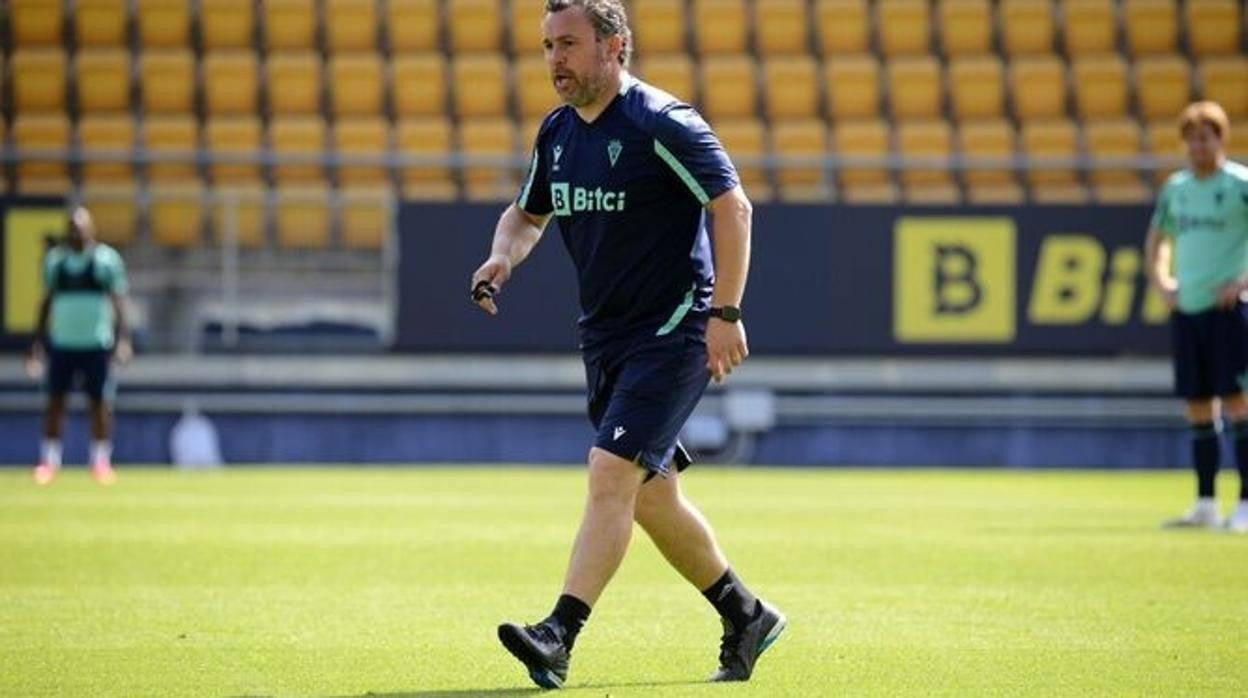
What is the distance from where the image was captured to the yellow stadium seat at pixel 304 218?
21047 millimetres

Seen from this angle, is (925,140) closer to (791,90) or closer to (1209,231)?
(791,90)

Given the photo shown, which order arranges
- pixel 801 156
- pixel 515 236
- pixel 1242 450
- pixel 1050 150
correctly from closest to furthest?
pixel 515 236 < pixel 1242 450 < pixel 801 156 < pixel 1050 150

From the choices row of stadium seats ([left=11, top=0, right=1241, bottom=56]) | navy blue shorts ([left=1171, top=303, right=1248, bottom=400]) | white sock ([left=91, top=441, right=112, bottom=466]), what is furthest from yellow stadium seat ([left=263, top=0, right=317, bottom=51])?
navy blue shorts ([left=1171, top=303, right=1248, bottom=400])

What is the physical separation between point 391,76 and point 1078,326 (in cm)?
758

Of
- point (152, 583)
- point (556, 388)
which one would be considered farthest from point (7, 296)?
point (152, 583)

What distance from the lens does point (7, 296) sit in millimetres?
21422

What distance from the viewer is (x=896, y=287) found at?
71.8 feet

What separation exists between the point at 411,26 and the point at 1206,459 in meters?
13.6

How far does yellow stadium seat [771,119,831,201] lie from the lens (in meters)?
22.1

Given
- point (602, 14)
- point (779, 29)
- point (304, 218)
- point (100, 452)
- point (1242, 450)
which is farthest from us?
point (779, 29)

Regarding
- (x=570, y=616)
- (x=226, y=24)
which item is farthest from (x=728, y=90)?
(x=570, y=616)

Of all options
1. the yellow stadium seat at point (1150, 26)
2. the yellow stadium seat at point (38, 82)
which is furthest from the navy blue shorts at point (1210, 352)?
the yellow stadium seat at point (38, 82)

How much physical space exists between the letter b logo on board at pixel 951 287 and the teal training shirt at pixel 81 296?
280 inches

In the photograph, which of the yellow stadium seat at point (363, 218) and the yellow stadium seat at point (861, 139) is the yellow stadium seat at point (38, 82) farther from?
the yellow stadium seat at point (861, 139)
